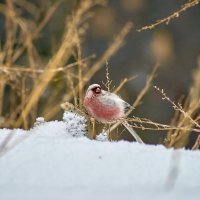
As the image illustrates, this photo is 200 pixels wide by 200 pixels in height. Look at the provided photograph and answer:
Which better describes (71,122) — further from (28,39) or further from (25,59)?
(25,59)

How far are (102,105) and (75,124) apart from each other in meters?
0.11

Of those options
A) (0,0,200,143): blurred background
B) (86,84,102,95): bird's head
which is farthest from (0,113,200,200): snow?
(0,0,200,143): blurred background

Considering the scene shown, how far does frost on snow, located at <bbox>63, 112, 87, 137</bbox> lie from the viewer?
2.31 metres

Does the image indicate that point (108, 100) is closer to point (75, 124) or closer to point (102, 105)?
point (102, 105)

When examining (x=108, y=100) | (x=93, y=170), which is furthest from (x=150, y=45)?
(x=93, y=170)

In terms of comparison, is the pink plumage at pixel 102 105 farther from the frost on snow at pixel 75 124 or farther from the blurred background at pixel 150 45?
the blurred background at pixel 150 45

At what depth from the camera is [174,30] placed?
8.22 m

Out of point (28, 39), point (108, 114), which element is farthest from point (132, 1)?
point (108, 114)

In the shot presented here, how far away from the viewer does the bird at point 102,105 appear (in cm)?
234

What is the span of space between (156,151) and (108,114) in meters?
0.35

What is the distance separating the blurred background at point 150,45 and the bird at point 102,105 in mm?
5152

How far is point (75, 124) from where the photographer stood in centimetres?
233

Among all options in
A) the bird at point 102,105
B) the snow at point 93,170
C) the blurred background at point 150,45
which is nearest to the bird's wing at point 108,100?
the bird at point 102,105

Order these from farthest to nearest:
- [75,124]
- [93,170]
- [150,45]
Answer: [150,45] → [75,124] → [93,170]
